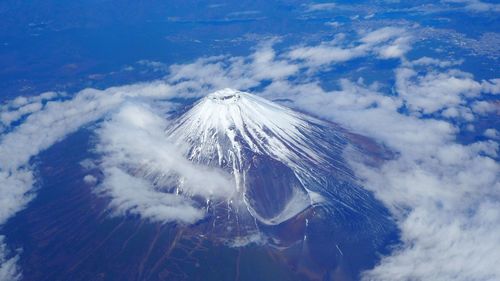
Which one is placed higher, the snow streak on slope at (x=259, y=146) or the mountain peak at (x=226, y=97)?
the mountain peak at (x=226, y=97)

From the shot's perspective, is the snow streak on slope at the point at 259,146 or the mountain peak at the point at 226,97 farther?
the mountain peak at the point at 226,97

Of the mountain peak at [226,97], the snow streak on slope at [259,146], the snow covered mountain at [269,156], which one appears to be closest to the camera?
the snow covered mountain at [269,156]

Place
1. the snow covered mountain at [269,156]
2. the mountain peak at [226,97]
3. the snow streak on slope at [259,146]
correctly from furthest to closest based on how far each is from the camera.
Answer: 1. the mountain peak at [226,97]
2. the snow streak on slope at [259,146]
3. the snow covered mountain at [269,156]

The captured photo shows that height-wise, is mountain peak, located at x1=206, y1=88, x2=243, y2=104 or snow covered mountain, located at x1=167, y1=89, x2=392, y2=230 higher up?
mountain peak, located at x1=206, y1=88, x2=243, y2=104

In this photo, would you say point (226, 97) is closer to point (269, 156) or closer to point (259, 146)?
point (259, 146)

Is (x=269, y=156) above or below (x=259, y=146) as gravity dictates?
below

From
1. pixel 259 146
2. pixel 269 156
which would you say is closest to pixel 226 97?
pixel 259 146

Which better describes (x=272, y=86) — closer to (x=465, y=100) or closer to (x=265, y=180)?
(x=465, y=100)

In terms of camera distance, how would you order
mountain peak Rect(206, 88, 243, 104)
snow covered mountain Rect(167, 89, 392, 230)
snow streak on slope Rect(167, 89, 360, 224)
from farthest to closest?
1. mountain peak Rect(206, 88, 243, 104)
2. snow streak on slope Rect(167, 89, 360, 224)
3. snow covered mountain Rect(167, 89, 392, 230)
